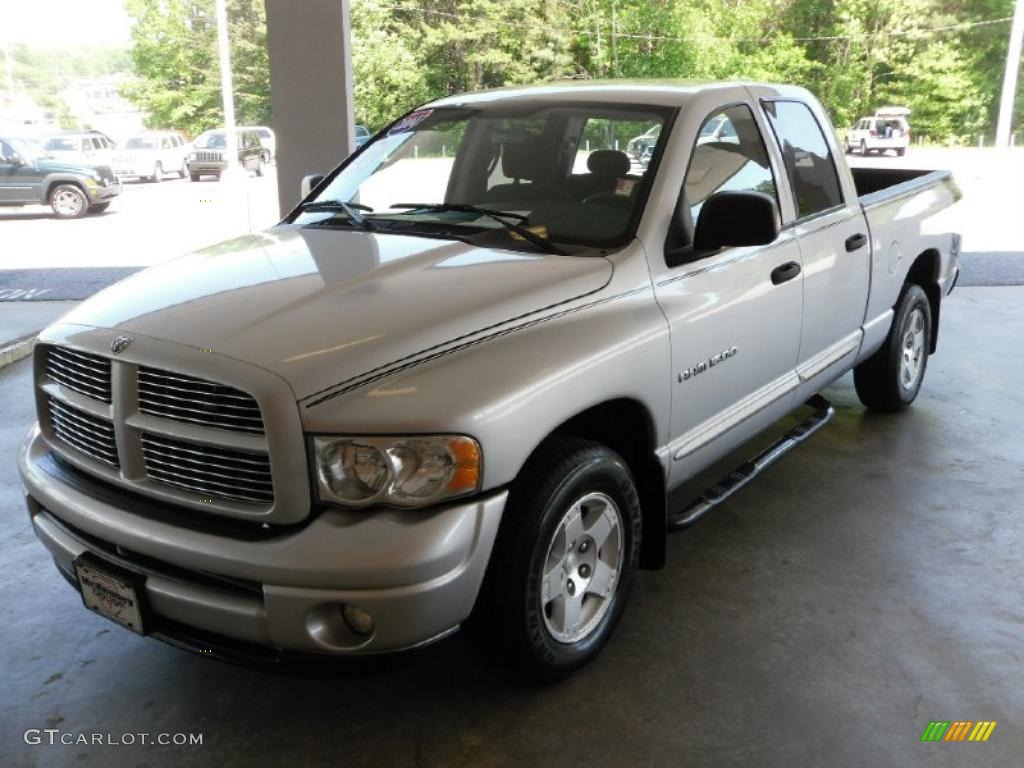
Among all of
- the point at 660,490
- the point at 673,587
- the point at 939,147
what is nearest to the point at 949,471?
the point at 673,587

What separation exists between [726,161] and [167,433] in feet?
7.06

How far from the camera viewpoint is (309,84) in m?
7.80

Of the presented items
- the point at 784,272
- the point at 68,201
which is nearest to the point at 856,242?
the point at 784,272

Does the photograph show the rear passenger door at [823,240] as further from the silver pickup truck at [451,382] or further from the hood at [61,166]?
the hood at [61,166]

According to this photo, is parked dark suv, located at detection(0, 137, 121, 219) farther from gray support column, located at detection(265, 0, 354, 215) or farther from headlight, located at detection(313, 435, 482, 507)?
headlight, located at detection(313, 435, 482, 507)

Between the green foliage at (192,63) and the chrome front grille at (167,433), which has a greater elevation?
the green foliage at (192,63)

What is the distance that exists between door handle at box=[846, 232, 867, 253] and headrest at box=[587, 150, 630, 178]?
1.32 metres

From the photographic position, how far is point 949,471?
4340 mm

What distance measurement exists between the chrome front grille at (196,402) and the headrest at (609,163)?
1583 mm

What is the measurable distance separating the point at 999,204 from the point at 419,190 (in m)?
15.8

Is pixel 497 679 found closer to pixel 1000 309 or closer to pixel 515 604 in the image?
pixel 515 604

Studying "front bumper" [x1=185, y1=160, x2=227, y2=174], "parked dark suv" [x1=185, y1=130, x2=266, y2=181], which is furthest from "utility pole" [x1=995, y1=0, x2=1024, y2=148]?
"parked dark suv" [x1=185, y1=130, x2=266, y2=181]

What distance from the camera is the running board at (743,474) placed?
127 inches

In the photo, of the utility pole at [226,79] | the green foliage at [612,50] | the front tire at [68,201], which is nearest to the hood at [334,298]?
the green foliage at [612,50]
